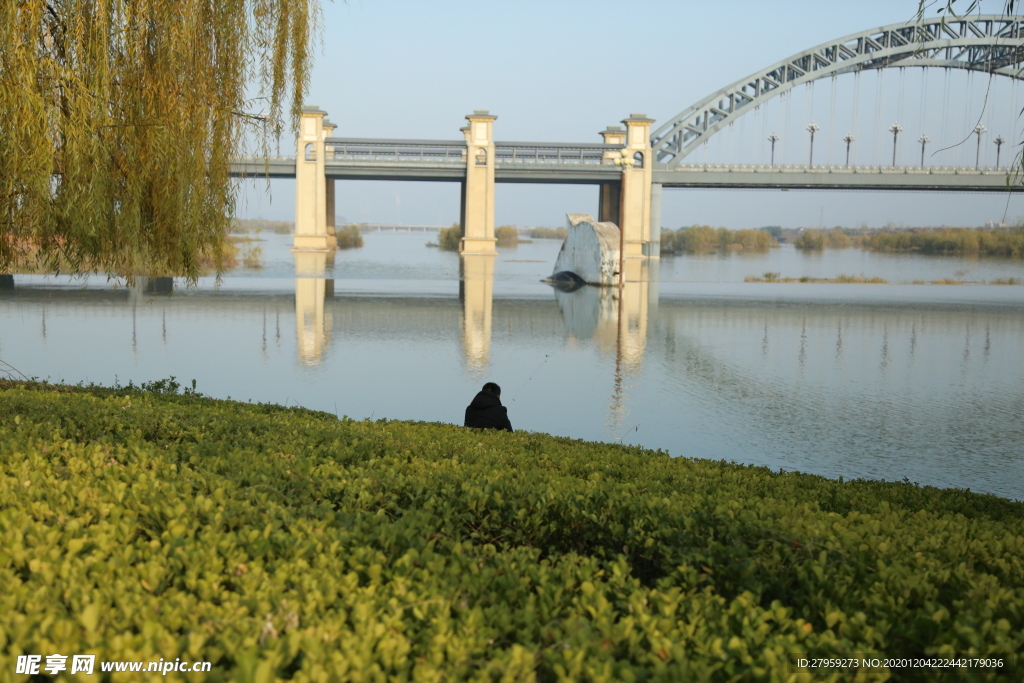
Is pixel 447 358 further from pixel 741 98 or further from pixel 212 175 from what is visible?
pixel 741 98

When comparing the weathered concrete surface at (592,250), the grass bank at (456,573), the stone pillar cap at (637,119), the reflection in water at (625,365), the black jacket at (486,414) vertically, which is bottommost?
the reflection in water at (625,365)

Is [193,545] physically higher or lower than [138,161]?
lower

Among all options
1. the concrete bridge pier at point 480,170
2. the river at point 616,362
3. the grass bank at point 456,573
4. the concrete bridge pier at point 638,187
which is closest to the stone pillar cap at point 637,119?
the concrete bridge pier at point 638,187

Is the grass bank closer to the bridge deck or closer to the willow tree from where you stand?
the willow tree

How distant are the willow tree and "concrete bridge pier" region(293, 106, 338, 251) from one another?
55517 millimetres

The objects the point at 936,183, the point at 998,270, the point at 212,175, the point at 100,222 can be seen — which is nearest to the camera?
the point at 100,222

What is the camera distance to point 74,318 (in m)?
25.2

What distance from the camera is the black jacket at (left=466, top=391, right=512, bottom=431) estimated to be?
8.80 metres

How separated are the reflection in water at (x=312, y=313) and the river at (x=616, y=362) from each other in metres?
0.14

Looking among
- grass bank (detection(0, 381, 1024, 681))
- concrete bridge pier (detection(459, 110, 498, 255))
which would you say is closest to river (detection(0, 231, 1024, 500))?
grass bank (detection(0, 381, 1024, 681))

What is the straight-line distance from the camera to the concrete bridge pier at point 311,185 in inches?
2522

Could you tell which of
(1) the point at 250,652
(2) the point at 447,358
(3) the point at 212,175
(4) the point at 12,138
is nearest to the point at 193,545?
(1) the point at 250,652

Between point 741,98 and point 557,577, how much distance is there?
6901 cm

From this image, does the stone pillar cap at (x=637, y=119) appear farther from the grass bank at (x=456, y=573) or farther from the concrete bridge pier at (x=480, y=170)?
the grass bank at (x=456, y=573)
